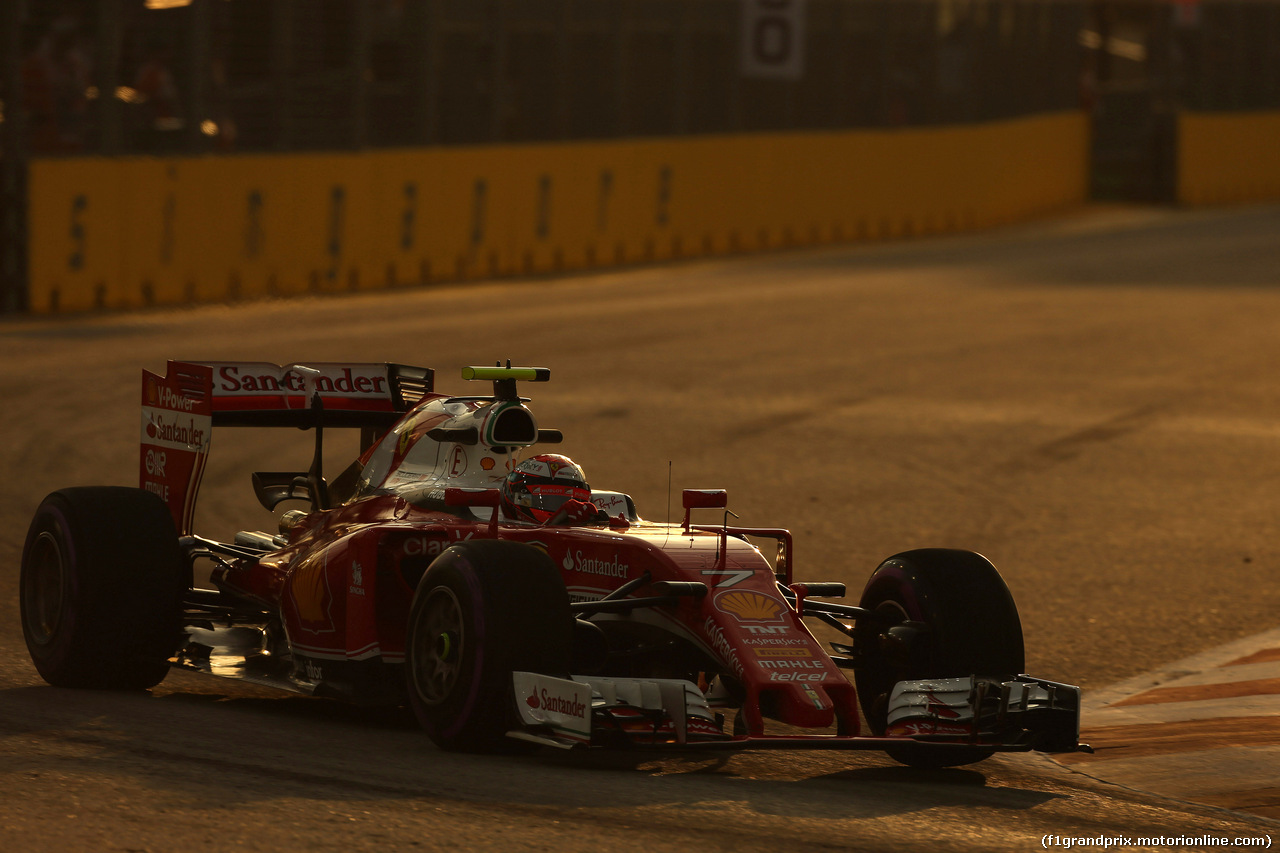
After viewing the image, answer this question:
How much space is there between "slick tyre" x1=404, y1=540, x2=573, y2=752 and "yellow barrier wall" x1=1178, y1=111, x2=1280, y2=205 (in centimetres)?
3441

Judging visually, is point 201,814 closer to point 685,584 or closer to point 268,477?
point 685,584

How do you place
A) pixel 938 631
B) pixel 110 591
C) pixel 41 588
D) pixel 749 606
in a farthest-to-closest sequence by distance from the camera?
pixel 41 588 → pixel 110 591 → pixel 938 631 → pixel 749 606

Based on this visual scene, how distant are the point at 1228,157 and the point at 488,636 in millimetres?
36708

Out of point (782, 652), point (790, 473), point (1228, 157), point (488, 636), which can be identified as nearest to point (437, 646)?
point (488, 636)

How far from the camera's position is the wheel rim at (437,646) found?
286 inches

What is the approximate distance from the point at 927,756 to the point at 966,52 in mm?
28465

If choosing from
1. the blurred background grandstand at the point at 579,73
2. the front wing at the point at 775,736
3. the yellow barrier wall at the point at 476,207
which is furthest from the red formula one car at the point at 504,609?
the blurred background grandstand at the point at 579,73

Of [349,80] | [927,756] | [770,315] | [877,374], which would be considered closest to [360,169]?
[349,80]

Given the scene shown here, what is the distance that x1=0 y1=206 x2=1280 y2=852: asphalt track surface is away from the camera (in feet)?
21.7

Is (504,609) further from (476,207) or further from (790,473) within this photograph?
(476,207)

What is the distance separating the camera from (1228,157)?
1620 inches

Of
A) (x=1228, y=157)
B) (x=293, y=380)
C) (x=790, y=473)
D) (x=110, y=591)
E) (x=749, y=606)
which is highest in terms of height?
(x=1228, y=157)

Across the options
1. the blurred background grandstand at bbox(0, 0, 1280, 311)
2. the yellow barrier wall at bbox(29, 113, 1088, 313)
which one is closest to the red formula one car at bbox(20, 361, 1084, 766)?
the yellow barrier wall at bbox(29, 113, 1088, 313)

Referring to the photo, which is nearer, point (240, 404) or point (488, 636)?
point (488, 636)
